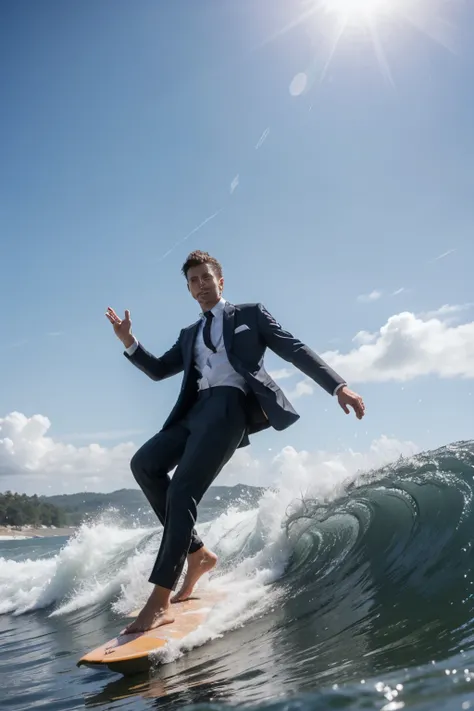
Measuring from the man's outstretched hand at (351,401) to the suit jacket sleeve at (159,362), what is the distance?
5.13 feet

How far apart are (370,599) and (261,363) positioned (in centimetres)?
166

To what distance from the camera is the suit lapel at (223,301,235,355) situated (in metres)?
4.03

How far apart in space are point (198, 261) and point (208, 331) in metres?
0.54

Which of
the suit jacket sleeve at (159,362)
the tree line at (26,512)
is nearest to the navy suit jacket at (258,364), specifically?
the suit jacket sleeve at (159,362)

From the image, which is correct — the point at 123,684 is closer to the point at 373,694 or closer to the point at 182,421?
the point at 373,694

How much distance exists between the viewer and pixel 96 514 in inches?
407

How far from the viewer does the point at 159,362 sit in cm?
461

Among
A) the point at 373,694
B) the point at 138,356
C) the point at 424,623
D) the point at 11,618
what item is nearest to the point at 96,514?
the point at 11,618

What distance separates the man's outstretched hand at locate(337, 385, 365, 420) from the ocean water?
1.04 metres

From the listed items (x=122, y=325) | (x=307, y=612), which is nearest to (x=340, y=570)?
(x=307, y=612)

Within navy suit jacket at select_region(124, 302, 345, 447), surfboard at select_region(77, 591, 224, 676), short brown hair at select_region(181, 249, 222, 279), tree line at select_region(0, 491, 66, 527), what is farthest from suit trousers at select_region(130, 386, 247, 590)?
tree line at select_region(0, 491, 66, 527)

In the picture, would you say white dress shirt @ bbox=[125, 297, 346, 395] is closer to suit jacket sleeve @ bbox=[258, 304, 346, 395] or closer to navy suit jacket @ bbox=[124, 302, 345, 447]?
navy suit jacket @ bbox=[124, 302, 345, 447]

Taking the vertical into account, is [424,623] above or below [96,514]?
below

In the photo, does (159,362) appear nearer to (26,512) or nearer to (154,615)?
(154,615)
